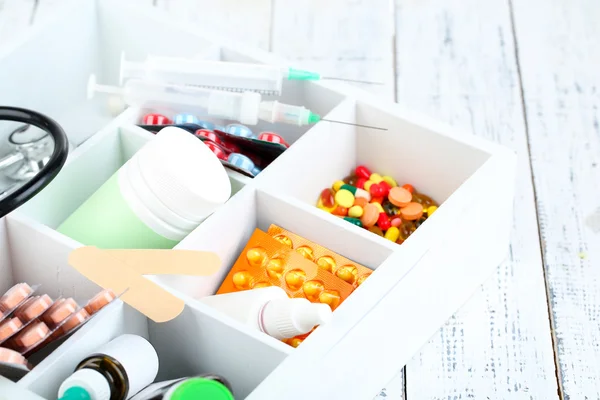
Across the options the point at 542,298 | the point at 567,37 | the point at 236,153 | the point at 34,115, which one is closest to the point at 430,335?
the point at 542,298

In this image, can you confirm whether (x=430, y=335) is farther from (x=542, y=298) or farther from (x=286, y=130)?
(x=286, y=130)

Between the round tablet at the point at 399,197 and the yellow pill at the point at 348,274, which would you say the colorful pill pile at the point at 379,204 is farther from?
the yellow pill at the point at 348,274

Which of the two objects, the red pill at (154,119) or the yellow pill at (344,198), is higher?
the red pill at (154,119)

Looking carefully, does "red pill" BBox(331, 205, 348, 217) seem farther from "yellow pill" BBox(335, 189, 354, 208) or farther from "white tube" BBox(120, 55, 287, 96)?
"white tube" BBox(120, 55, 287, 96)

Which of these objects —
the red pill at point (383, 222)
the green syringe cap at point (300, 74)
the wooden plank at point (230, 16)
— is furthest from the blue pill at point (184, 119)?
the wooden plank at point (230, 16)

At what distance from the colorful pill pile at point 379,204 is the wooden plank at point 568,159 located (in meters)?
0.16

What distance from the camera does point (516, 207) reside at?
1.19 meters

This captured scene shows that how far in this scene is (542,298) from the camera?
42.0 inches

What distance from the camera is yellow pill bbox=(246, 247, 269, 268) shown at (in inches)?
37.6

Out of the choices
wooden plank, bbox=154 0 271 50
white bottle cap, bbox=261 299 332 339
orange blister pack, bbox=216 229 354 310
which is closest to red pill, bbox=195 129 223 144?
orange blister pack, bbox=216 229 354 310

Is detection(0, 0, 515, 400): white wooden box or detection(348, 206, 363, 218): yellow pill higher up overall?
detection(0, 0, 515, 400): white wooden box

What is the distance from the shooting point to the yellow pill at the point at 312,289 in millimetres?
922

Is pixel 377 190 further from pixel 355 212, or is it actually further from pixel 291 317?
pixel 291 317

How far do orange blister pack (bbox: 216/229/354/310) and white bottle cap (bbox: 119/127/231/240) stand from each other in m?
0.07
